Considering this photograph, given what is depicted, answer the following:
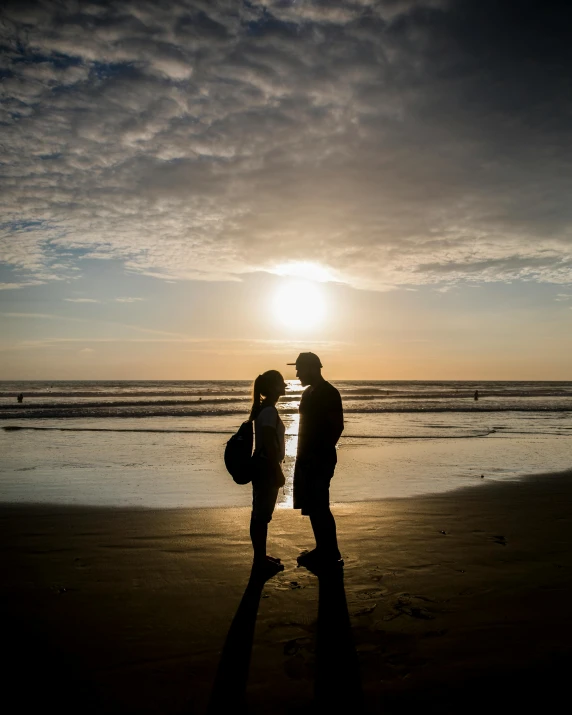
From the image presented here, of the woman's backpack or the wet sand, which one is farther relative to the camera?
the woman's backpack

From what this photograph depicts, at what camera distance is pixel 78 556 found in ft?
20.5

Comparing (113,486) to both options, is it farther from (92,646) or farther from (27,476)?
(92,646)

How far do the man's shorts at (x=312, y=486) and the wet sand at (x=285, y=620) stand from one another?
714 millimetres

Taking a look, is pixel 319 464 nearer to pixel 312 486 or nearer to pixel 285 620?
pixel 312 486

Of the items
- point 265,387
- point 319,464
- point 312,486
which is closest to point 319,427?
point 319,464

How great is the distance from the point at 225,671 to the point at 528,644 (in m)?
2.25

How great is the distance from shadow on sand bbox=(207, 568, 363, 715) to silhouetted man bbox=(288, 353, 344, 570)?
0.60m

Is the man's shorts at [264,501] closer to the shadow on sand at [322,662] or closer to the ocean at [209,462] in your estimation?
the shadow on sand at [322,662]

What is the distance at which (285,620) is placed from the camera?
4.49 m

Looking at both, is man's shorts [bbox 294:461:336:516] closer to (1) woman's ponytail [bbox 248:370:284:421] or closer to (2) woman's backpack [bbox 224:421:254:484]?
(2) woman's backpack [bbox 224:421:254:484]

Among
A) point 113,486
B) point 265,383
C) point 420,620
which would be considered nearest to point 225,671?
point 420,620

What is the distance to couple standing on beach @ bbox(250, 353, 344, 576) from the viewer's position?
5445mm

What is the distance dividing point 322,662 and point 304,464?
2066 millimetres

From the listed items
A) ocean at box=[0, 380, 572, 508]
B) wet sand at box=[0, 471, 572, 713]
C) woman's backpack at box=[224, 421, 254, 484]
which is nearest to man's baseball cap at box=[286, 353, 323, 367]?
woman's backpack at box=[224, 421, 254, 484]
